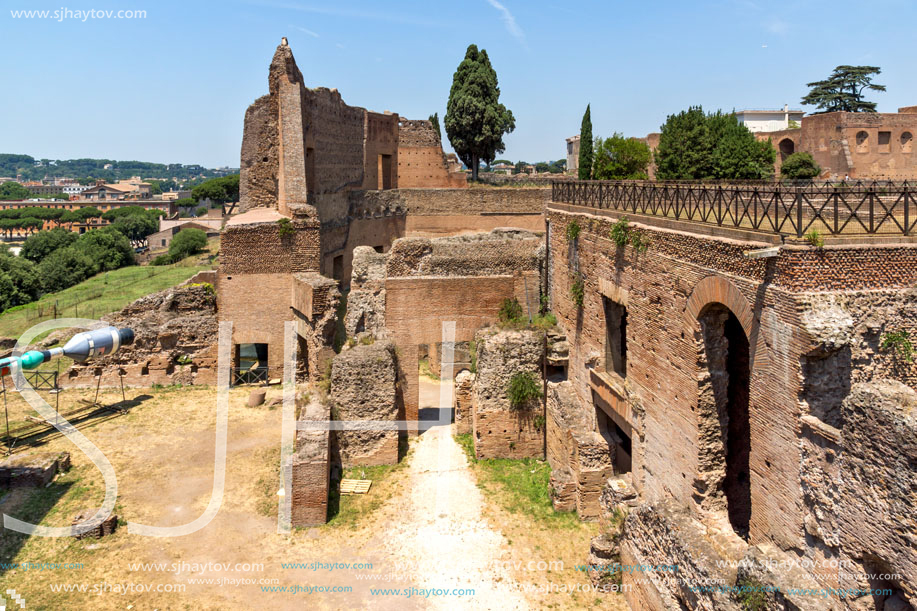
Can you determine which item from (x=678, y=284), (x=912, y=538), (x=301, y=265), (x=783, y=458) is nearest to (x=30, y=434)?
(x=301, y=265)

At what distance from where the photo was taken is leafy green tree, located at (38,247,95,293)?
4391cm

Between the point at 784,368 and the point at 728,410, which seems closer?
the point at 784,368

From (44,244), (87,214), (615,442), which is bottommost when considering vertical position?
(615,442)

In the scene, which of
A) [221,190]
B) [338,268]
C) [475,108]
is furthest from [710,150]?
[221,190]

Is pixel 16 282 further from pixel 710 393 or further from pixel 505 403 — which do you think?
pixel 710 393

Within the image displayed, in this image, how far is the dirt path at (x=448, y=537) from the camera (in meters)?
9.32

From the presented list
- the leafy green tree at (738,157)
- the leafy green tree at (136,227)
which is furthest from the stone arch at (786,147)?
the leafy green tree at (136,227)

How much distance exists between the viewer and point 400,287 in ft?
46.1

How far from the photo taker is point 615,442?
12023 mm

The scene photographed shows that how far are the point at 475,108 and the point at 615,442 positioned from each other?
2455cm

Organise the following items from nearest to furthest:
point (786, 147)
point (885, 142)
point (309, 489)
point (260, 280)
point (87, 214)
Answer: point (309, 489), point (260, 280), point (885, 142), point (786, 147), point (87, 214)

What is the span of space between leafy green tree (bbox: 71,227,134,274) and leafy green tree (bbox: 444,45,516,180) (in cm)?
3229

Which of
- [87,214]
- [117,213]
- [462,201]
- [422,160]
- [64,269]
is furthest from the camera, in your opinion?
[87,214]

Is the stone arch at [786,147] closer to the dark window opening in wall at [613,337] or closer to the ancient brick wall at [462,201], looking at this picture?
the ancient brick wall at [462,201]
